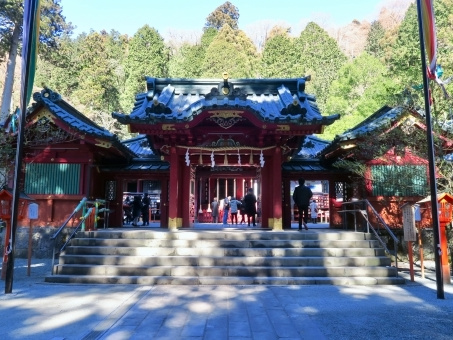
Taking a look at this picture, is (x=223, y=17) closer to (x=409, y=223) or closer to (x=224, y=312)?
(x=409, y=223)

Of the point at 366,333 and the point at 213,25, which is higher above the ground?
the point at 213,25

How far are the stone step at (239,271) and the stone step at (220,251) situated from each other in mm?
718

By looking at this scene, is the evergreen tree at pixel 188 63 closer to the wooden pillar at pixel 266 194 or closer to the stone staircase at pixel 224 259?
the wooden pillar at pixel 266 194

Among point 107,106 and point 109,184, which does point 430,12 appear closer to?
point 109,184

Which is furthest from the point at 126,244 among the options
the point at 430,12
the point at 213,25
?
the point at 213,25

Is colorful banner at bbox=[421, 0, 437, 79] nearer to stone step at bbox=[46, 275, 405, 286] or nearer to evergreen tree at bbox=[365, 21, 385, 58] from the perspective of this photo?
stone step at bbox=[46, 275, 405, 286]

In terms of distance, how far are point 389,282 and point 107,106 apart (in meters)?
35.1

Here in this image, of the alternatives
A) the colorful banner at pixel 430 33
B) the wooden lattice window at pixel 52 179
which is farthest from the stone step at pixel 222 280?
the wooden lattice window at pixel 52 179

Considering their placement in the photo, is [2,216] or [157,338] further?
[2,216]

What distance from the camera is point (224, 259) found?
939 centimetres

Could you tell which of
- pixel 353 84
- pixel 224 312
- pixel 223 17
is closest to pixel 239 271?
pixel 224 312

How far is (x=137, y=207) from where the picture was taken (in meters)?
17.4

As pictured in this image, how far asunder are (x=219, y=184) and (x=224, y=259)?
42.1 ft

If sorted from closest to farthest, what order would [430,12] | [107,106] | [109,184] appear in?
[430,12], [109,184], [107,106]
